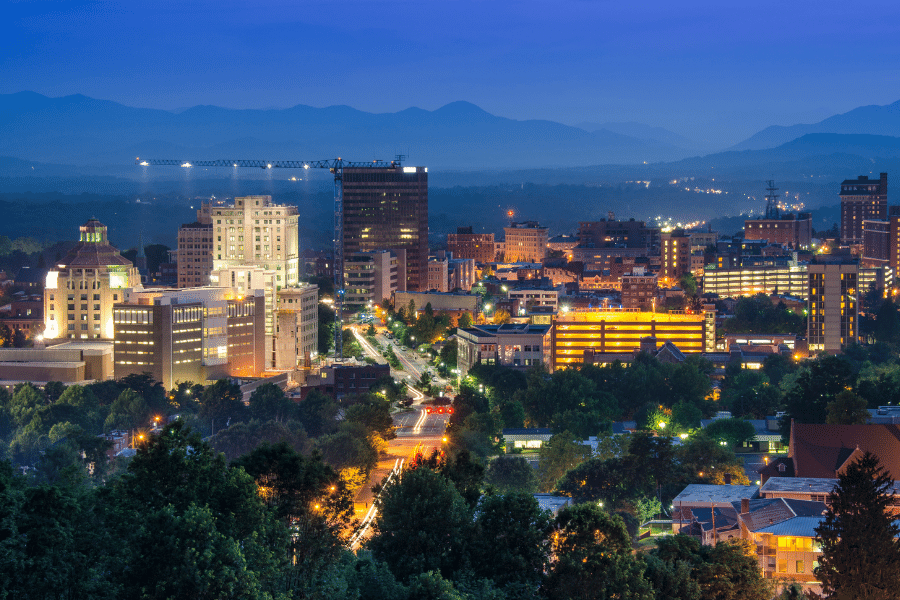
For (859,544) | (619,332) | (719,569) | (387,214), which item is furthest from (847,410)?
(387,214)

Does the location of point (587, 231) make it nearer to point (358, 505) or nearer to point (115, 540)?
point (358, 505)

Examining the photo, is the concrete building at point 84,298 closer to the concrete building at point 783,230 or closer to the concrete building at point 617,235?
the concrete building at point 617,235

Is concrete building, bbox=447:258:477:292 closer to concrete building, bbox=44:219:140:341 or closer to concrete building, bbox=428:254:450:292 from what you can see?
concrete building, bbox=428:254:450:292

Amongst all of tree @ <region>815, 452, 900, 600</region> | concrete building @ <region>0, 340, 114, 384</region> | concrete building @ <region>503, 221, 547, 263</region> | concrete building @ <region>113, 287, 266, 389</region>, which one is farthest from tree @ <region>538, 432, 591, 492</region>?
concrete building @ <region>503, 221, 547, 263</region>

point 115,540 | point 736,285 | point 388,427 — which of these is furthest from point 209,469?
point 736,285

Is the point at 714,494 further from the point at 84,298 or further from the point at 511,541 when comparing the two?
the point at 84,298
